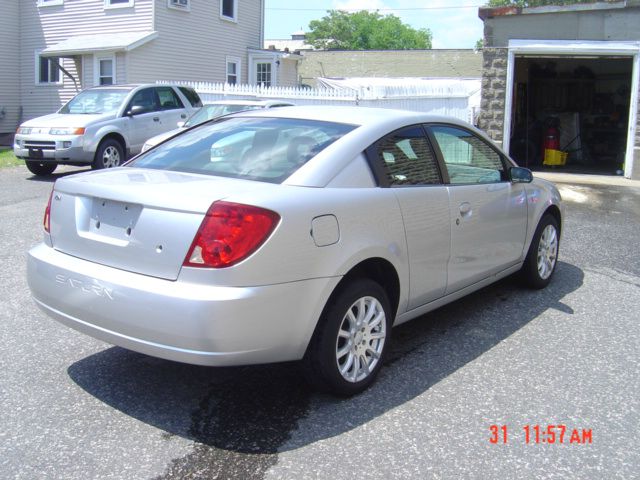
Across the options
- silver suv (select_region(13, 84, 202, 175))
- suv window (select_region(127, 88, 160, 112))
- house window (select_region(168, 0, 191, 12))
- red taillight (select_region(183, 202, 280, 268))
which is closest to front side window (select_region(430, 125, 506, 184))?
red taillight (select_region(183, 202, 280, 268))

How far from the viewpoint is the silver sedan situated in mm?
3186

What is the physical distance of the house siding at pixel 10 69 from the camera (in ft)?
77.0

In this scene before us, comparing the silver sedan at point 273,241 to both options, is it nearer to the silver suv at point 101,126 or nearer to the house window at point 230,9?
the silver suv at point 101,126

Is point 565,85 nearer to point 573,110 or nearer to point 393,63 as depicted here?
point 573,110

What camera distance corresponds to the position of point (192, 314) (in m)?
3.11

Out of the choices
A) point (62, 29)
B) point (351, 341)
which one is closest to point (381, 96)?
point (62, 29)

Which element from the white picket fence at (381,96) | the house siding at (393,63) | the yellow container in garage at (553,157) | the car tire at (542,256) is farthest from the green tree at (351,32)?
the car tire at (542,256)

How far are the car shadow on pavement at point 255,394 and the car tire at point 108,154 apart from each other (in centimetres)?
848

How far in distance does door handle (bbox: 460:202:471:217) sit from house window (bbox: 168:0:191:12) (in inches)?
752

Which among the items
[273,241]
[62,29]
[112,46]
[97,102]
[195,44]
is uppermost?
[62,29]

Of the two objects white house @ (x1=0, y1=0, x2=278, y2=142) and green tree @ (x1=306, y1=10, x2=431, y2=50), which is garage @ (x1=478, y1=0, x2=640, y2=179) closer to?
white house @ (x1=0, y1=0, x2=278, y2=142)

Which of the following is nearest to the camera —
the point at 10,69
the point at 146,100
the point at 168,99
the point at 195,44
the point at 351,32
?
the point at 146,100

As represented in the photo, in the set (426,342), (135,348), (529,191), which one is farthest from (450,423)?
(529,191)

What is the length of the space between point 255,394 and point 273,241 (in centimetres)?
106
